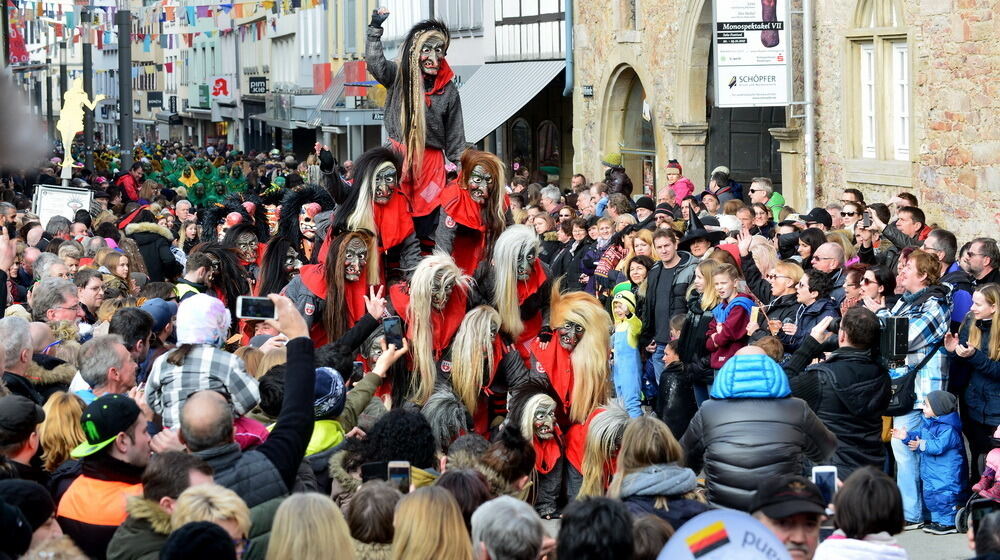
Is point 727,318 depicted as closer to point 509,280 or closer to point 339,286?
point 509,280

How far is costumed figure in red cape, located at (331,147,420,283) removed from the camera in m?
8.65

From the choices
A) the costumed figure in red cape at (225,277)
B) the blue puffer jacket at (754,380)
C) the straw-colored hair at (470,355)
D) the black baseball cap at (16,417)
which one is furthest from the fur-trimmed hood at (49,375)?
the costumed figure in red cape at (225,277)

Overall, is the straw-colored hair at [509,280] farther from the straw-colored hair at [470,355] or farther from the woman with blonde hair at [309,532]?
the woman with blonde hair at [309,532]

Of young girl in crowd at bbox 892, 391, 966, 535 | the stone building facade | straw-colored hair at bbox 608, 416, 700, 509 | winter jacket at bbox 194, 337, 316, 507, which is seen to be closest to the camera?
winter jacket at bbox 194, 337, 316, 507

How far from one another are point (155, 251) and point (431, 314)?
5.22 meters

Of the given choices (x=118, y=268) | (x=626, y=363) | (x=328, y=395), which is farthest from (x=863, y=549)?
(x=118, y=268)

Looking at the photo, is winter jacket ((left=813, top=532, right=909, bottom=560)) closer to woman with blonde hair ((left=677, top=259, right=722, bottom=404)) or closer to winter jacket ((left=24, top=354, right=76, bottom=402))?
winter jacket ((left=24, top=354, right=76, bottom=402))

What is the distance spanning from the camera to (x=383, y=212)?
28.7 feet

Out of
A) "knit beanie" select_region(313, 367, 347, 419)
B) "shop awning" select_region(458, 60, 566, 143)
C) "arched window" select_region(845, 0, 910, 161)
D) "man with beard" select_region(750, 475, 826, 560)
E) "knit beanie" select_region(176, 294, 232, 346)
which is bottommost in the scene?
"man with beard" select_region(750, 475, 826, 560)

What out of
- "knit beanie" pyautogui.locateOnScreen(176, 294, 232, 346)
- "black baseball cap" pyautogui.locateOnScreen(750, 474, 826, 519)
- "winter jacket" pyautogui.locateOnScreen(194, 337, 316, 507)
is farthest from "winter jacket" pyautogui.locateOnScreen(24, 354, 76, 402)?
"black baseball cap" pyautogui.locateOnScreen(750, 474, 826, 519)

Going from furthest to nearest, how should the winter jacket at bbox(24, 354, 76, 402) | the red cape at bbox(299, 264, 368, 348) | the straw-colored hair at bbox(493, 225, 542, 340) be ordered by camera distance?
the red cape at bbox(299, 264, 368, 348), the straw-colored hair at bbox(493, 225, 542, 340), the winter jacket at bbox(24, 354, 76, 402)

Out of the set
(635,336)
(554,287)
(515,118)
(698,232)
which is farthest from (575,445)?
(515,118)

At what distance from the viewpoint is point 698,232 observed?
10891 mm

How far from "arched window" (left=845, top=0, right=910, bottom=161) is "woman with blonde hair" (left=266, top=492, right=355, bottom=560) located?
1283 cm
